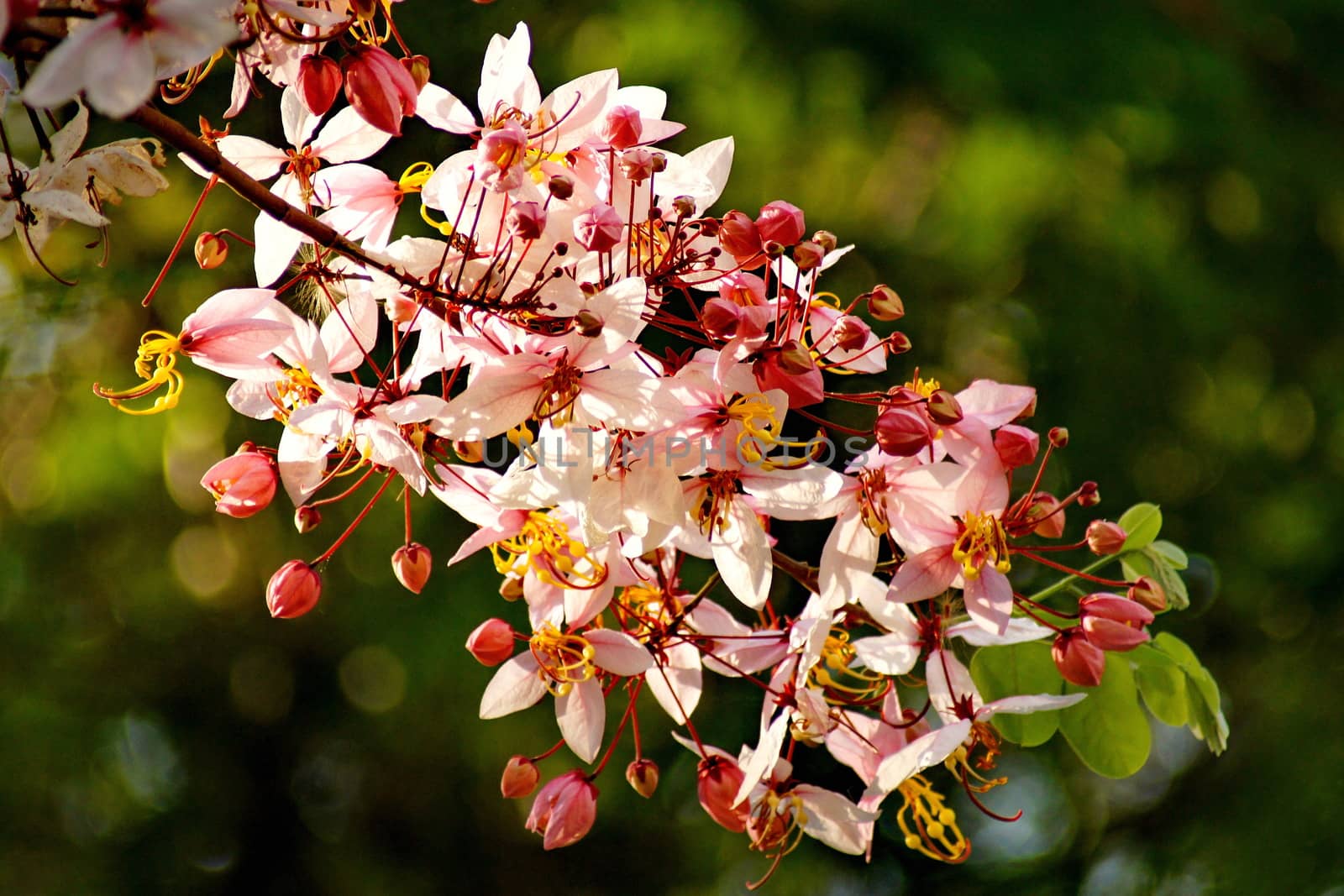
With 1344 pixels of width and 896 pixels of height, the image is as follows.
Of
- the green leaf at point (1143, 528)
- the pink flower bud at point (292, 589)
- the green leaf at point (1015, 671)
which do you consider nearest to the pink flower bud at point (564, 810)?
the pink flower bud at point (292, 589)

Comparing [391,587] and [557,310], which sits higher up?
[557,310]

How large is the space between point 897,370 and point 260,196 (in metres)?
1.91

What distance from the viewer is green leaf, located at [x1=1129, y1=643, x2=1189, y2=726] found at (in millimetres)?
1110

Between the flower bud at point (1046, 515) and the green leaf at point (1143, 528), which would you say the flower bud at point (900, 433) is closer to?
the flower bud at point (1046, 515)

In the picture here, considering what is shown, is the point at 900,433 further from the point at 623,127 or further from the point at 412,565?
the point at 412,565

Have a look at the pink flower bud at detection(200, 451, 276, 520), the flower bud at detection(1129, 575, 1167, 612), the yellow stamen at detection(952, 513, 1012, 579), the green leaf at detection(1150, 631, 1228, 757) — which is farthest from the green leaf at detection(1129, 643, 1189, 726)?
the pink flower bud at detection(200, 451, 276, 520)

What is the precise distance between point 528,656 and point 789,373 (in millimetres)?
376

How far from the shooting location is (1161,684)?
1117 mm

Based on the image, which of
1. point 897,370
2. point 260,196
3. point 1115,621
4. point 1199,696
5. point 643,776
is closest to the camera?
point 260,196

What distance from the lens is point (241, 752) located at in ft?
8.14

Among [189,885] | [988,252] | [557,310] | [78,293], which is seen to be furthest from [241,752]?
[557,310]

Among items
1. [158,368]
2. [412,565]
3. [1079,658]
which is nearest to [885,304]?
[1079,658]

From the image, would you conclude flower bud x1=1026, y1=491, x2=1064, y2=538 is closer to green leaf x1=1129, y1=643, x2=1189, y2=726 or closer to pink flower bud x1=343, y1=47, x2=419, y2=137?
green leaf x1=1129, y1=643, x2=1189, y2=726

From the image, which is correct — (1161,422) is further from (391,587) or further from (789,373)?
(789,373)
